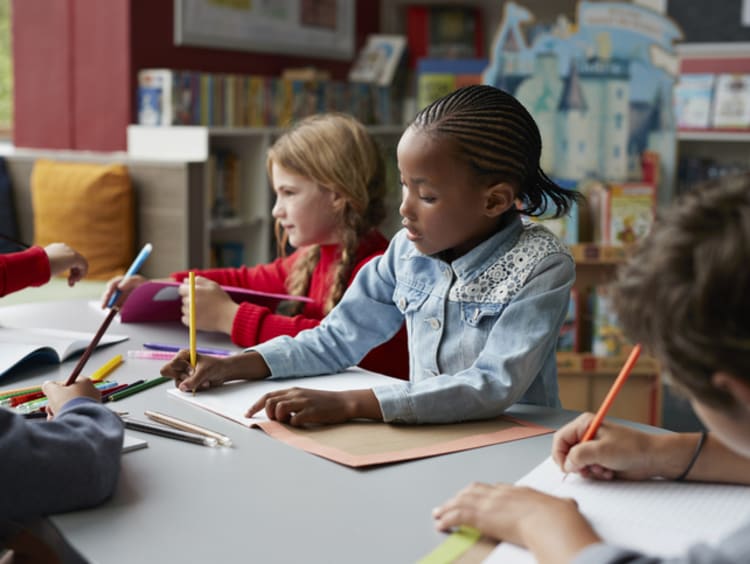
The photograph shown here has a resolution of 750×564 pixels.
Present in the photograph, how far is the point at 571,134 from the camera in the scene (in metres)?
2.84

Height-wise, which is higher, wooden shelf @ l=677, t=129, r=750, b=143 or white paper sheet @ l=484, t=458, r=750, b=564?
wooden shelf @ l=677, t=129, r=750, b=143

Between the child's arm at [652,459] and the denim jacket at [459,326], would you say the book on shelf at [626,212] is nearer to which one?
the denim jacket at [459,326]

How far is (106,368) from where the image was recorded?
1411 millimetres

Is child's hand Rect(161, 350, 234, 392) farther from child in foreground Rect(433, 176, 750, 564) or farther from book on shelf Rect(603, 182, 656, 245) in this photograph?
book on shelf Rect(603, 182, 656, 245)

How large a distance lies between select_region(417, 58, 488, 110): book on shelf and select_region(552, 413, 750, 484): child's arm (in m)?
3.42

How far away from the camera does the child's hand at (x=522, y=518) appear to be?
2.53 ft

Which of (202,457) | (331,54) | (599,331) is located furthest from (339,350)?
(331,54)

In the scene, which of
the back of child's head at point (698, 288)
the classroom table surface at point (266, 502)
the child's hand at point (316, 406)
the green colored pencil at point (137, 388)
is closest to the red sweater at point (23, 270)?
the green colored pencil at point (137, 388)

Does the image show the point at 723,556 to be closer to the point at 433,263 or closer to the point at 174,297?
the point at 433,263

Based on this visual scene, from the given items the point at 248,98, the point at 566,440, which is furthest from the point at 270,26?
the point at 566,440

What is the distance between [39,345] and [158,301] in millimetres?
350

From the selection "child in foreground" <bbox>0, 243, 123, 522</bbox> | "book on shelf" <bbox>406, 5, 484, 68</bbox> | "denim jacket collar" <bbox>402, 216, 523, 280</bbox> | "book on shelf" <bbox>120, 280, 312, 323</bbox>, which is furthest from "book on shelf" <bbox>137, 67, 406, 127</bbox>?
"child in foreground" <bbox>0, 243, 123, 522</bbox>

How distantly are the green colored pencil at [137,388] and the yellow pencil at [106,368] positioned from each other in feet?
0.26

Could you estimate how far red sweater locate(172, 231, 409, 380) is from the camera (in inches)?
65.2
